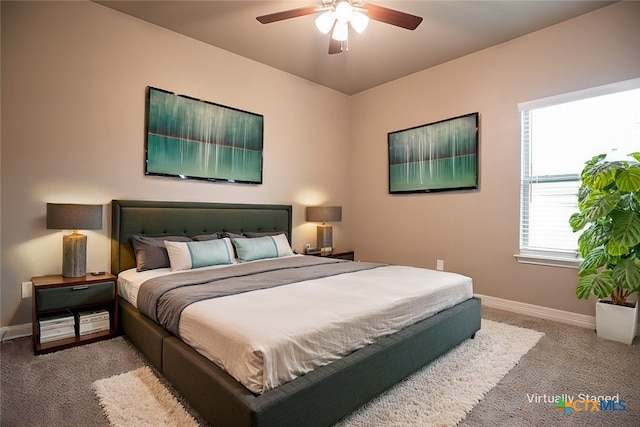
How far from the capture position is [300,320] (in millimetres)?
1561

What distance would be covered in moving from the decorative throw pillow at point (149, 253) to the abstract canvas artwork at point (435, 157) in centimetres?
312

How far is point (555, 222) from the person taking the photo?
10.4 feet

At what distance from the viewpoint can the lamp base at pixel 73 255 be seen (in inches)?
101

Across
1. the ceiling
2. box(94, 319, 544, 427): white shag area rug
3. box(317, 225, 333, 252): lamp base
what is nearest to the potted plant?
box(94, 319, 544, 427): white shag area rug

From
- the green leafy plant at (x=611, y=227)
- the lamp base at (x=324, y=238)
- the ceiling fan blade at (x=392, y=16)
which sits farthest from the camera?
the lamp base at (x=324, y=238)

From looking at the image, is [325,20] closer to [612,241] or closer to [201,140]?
[201,140]

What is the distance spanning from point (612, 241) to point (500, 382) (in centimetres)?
149

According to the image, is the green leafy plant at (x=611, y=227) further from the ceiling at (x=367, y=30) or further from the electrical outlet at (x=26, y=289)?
the electrical outlet at (x=26, y=289)

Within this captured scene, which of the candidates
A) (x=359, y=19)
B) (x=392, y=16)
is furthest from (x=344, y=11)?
(x=392, y=16)

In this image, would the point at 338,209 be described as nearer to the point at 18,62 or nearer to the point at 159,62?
the point at 159,62

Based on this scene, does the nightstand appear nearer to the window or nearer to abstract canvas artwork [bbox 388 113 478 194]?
abstract canvas artwork [bbox 388 113 478 194]

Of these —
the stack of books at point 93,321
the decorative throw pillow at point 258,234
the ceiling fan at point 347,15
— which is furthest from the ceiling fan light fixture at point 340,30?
the stack of books at point 93,321

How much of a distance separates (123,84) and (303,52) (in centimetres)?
198

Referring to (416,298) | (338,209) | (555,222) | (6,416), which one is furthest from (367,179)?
(6,416)
